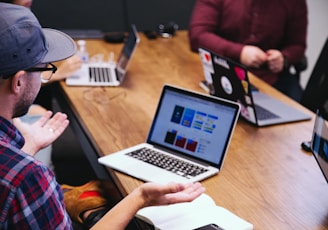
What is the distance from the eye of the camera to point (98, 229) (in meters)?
1.26

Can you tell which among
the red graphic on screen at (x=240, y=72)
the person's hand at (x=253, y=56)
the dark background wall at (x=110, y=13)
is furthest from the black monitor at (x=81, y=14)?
the red graphic on screen at (x=240, y=72)

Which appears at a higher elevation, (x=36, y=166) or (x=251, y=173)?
(x=36, y=166)

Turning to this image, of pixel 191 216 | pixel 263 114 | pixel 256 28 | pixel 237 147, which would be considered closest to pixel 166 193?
pixel 191 216

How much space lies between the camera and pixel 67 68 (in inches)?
92.3

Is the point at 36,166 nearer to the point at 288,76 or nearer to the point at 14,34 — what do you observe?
the point at 14,34

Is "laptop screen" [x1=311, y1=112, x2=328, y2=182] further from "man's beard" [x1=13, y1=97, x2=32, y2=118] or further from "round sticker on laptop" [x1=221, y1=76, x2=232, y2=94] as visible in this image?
"man's beard" [x1=13, y1=97, x2=32, y2=118]

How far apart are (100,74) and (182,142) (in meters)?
0.86

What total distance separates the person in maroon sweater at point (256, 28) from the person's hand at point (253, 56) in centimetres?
6

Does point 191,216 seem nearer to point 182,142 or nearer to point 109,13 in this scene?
point 182,142

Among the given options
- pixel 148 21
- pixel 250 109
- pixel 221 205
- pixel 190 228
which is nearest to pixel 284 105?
pixel 250 109

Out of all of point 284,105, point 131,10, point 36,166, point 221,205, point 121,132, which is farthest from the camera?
point 131,10

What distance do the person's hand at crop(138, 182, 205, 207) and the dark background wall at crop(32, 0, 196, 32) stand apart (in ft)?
9.38

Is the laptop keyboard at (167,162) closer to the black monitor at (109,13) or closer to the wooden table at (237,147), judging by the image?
the wooden table at (237,147)

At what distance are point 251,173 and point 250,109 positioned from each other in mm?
360
